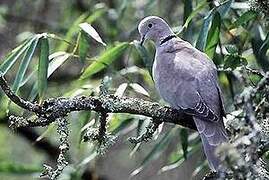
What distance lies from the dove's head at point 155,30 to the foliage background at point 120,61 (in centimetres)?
8

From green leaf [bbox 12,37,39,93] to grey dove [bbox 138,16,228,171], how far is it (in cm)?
49

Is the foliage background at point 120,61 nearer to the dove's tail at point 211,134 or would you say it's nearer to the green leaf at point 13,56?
the green leaf at point 13,56

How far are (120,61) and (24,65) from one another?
198cm

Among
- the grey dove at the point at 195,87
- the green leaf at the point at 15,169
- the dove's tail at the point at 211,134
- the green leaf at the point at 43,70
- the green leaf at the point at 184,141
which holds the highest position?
the green leaf at the point at 43,70

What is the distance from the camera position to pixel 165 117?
2.24 metres

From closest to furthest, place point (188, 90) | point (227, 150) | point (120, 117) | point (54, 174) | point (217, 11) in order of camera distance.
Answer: point (227, 150)
point (54, 174)
point (188, 90)
point (217, 11)
point (120, 117)

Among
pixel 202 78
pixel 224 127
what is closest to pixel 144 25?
pixel 202 78

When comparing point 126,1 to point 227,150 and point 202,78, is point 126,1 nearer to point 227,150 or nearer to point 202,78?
point 202,78

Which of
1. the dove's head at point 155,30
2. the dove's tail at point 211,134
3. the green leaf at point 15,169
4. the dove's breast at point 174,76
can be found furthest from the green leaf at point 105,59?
the green leaf at point 15,169

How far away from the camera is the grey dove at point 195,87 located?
96.4 inches

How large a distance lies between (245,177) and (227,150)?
0.12m

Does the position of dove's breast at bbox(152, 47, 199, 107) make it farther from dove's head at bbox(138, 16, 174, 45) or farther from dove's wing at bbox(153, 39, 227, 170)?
dove's head at bbox(138, 16, 174, 45)

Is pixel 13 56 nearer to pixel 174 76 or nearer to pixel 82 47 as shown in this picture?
pixel 82 47

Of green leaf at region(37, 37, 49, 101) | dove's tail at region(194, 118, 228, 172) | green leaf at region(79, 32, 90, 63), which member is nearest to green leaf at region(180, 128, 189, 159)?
green leaf at region(79, 32, 90, 63)
